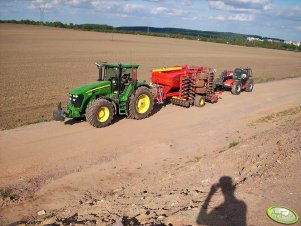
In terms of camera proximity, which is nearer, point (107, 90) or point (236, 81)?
point (107, 90)

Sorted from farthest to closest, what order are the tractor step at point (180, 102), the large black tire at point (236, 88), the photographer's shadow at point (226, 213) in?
1. the large black tire at point (236, 88)
2. the tractor step at point (180, 102)
3. the photographer's shadow at point (226, 213)

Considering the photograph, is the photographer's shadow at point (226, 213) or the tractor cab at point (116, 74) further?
the tractor cab at point (116, 74)

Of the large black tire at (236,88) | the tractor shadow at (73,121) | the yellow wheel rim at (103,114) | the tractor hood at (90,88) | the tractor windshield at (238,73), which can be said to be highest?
the tractor windshield at (238,73)

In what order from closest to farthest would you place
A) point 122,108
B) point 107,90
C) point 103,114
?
point 103,114 → point 107,90 → point 122,108

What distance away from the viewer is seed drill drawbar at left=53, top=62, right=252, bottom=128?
40.8ft

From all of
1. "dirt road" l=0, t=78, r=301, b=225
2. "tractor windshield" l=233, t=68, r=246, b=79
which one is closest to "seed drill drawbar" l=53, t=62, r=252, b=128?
"dirt road" l=0, t=78, r=301, b=225

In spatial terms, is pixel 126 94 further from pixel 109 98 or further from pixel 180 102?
pixel 180 102

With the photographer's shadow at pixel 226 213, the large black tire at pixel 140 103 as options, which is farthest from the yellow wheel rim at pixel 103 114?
the photographer's shadow at pixel 226 213

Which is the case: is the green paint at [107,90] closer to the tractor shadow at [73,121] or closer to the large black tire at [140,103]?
the large black tire at [140,103]

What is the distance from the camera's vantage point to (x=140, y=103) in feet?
46.6

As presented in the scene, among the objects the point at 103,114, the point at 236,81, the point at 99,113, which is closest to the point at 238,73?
the point at 236,81

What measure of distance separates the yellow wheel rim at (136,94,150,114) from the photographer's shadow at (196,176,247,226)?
7.13m

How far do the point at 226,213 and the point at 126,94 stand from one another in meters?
7.73

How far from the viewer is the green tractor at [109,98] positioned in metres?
12.3
